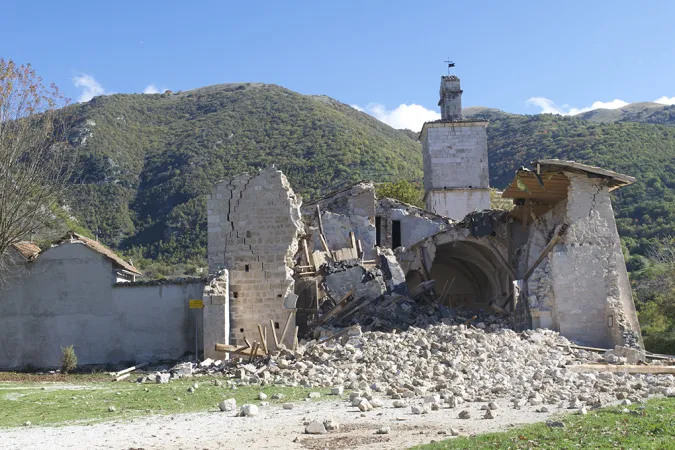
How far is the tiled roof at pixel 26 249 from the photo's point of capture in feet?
70.9

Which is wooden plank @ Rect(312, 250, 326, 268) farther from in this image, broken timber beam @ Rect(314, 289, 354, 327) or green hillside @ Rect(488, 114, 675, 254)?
green hillside @ Rect(488, 114, 675, 254)

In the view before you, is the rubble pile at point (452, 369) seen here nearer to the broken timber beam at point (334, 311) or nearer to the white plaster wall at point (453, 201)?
the broken timber beam at point (334, 311)

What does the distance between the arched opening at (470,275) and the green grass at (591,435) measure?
51.6 ft

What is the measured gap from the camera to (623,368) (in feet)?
49.9

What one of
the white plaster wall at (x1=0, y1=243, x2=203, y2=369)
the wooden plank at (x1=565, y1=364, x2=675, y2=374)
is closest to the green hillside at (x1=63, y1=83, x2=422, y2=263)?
the white plaster wall at (x1=0, y1=243, x2=203, y2=369)

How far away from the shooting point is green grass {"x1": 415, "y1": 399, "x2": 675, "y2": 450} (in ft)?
24.7

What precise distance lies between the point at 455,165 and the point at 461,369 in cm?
2281

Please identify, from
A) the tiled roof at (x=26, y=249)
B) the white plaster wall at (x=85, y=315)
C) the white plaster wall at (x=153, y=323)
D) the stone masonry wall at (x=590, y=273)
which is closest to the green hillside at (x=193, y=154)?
the tiled roof at (x=26, y=249)

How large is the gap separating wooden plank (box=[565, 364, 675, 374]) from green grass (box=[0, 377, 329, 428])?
540cm

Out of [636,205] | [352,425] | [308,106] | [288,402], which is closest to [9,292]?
[288,402]

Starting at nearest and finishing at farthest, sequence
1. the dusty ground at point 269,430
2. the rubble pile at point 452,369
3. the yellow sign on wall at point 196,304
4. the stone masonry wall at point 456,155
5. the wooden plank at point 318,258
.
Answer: the dusty ground at point 269,430
the rubble pile at point 452,369
the yellow sign on wall at point 196,304
the wooden plank at point 318,258
the stone masonry wall at point 456,155

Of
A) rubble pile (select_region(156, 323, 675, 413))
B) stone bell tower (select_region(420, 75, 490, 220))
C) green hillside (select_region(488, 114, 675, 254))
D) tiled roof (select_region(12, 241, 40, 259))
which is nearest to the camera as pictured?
rubble pile (select_region(156, 323, 675, 413))

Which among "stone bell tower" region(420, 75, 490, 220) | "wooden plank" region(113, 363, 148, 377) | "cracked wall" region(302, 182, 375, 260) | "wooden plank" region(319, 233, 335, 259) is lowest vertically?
"wooden plank" region(113, 363, 148, 377)

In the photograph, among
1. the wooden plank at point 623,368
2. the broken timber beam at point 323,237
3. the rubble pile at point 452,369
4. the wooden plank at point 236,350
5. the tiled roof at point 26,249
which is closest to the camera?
the rubble pile at point 452,369
